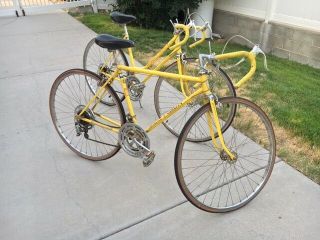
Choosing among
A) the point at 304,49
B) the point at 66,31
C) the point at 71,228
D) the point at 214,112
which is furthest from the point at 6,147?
the point at 304,49

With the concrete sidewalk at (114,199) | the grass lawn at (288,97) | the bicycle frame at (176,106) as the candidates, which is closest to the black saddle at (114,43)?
the bicycle frame at (176,106)

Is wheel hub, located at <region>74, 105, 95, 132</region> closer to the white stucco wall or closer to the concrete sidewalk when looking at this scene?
the concrete sidewalk

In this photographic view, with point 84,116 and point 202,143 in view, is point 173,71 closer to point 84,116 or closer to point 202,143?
point 202,143

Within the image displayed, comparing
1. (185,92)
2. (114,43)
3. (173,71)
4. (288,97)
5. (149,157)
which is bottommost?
(288,97)

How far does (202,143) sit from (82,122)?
1119 mm

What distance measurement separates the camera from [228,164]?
9.25 ft

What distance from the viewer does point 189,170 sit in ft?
9.30

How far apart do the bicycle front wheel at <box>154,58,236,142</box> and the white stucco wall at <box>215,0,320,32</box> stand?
2.70 meters

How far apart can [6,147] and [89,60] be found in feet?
7.37

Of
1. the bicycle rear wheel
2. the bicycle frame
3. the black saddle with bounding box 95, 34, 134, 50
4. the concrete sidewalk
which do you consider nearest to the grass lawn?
the concrete sidewalk

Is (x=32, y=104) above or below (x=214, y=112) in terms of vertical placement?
below

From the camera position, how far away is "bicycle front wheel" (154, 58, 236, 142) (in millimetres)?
2960

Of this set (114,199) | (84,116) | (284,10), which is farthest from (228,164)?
(284,10)

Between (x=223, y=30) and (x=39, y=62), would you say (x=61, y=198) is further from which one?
(x=223, y=30)
